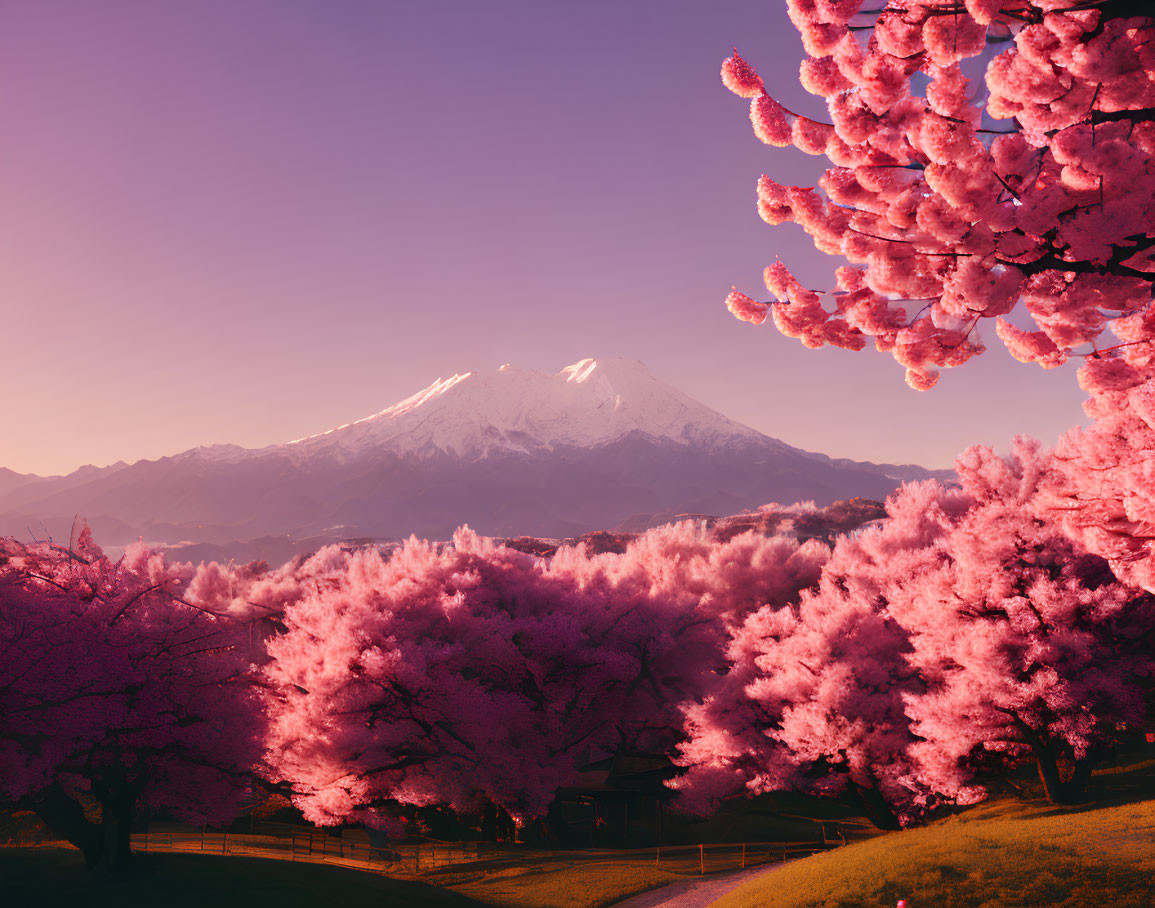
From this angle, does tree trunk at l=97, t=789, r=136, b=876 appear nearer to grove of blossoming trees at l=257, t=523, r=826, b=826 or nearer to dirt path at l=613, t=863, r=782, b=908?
grove of blossoming trees at l=257, t=523, r=826, b=826

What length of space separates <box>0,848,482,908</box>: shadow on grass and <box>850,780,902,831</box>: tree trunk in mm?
18352

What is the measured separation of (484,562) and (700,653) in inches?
575

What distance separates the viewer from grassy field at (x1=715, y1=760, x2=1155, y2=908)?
17125 mm

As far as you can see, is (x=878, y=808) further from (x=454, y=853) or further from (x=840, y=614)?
(x=454, y=853)

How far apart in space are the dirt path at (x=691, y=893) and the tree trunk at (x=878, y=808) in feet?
20.2

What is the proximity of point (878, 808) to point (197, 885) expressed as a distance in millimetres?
27515

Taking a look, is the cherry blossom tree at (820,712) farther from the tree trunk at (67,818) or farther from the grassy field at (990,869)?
the tree trunk at (67,818)

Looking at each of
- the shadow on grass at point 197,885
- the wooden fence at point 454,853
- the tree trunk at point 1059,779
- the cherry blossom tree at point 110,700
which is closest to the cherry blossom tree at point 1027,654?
the tree trunk at point 1059,779

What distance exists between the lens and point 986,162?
8.09m

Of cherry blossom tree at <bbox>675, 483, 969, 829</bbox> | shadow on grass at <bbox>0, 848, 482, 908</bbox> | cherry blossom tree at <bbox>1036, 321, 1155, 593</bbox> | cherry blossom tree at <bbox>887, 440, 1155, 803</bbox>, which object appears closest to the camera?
cherry blossom tree at <bbox>1036, 321, 1155, 593</bbox>

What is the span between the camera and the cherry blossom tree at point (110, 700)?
18.9 meters

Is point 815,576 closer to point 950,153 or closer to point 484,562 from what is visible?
point 484,562

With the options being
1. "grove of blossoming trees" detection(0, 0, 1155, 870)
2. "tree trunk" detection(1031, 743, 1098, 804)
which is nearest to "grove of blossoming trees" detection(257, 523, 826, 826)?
"grove of blossoming trees" detection(0, 0, 1155, 870)

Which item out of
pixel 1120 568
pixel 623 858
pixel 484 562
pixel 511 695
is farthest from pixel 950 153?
pixel 484 562
